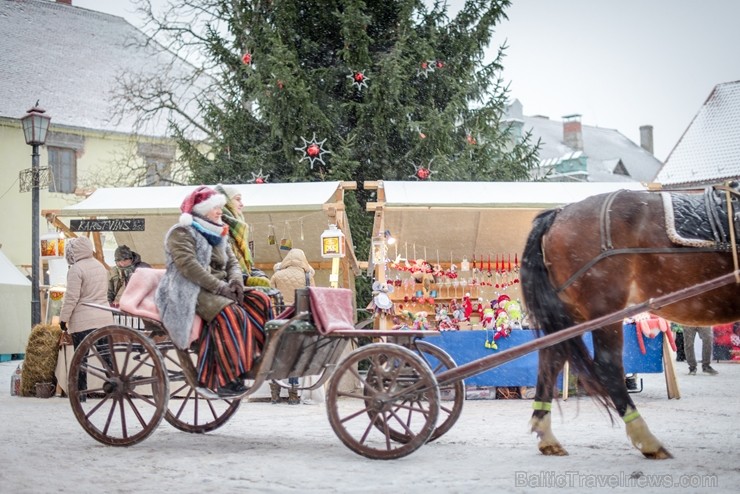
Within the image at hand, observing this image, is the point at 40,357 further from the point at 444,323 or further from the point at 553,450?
the point at 553,450

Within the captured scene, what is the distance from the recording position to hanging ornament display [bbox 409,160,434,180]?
1612 centimetres

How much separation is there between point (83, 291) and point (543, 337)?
6.43 m

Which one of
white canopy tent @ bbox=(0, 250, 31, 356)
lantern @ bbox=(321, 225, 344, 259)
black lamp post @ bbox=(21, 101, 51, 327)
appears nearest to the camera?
lantern @ bbox=(321, 225, 344, 259)

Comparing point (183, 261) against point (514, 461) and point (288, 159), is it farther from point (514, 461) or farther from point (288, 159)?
point (288, 159)

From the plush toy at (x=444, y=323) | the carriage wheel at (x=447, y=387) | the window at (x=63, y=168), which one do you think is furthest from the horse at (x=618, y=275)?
the window at (x=63, y=168)

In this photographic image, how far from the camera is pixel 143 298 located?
21.5 feet

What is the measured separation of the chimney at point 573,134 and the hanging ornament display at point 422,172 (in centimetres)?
3415

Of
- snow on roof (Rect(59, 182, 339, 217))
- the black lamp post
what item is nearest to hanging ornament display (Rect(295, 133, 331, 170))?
snow on roof (Rect(59, 182, 339, 217))

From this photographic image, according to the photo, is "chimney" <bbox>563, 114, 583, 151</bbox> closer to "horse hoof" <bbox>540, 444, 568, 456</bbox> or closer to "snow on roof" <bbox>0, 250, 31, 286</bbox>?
"snow on roof" <bbox>0, 250, 31, 286</bbox>

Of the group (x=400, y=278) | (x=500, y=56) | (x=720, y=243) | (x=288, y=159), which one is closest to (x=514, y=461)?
(x=720, y=243)

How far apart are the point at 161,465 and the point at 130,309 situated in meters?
1.30

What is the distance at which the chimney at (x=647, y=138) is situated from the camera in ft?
187

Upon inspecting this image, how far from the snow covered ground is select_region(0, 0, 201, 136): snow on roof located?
20801mm

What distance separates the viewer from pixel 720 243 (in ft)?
19.5
